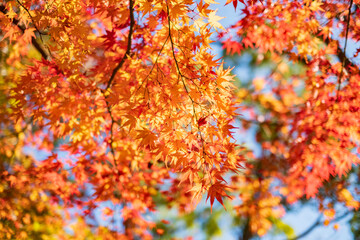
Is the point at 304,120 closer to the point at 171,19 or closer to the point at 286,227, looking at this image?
the point at 171,19

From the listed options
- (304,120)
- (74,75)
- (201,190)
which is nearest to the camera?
(201,190)

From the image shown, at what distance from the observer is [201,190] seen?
198 cm

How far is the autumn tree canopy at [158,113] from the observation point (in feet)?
6.93

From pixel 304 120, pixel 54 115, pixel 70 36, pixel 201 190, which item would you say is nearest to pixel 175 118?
pixel 201 190

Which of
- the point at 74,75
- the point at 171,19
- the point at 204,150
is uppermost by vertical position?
the point at 74,75

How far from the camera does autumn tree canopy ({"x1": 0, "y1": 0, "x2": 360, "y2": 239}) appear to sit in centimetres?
211

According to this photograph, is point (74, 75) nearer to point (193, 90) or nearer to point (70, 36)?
point (70, 36)

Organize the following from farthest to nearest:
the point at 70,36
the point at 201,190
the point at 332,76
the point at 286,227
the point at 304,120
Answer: the point at 286,227 → the point at 304,120 → the point at 332,76 → the point at 70,36 → the point at 201,190

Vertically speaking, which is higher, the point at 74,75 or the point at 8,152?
the point at 8,152

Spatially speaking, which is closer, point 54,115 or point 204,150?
point 204,150

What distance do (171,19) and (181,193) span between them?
5.09 m

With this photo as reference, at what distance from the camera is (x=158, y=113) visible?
7.51 feet

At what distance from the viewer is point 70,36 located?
8.71 feet

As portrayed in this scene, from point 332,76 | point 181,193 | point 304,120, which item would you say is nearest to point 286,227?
point 181,193
